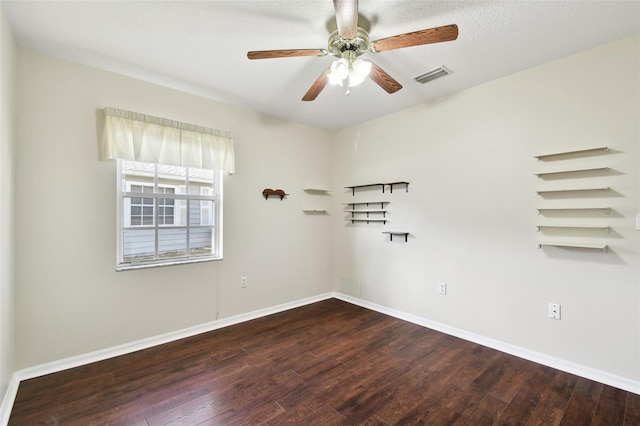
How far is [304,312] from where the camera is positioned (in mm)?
3783

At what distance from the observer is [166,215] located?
2.99 m

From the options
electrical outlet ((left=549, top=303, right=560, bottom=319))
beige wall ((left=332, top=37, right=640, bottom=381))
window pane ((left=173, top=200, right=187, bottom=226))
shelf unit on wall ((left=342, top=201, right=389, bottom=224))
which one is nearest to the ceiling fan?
beige wall ((left=332, top=37, right=640, bottom=381))

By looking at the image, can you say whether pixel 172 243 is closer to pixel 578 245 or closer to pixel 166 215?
pixel 166 215

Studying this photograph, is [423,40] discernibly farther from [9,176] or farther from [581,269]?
[9,176]

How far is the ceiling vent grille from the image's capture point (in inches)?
103

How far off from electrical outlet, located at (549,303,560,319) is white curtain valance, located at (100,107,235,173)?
3347mm

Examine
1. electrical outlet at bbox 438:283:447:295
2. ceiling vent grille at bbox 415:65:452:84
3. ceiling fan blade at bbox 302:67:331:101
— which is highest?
ceiling vent grille at bbox 415:65:452:84

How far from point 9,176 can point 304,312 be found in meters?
3.04

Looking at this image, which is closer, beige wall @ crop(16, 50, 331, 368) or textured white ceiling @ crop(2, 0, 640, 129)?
textured white ceiling @ crop(2, 0, 640, 129)

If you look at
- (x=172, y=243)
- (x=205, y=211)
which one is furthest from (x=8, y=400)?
(x=205, y=211)

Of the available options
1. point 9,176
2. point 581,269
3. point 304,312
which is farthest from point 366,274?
point 9,176

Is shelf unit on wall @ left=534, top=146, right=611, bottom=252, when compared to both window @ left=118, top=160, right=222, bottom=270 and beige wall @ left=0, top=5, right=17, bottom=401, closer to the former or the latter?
window @ left=118, top=160, right=222, bottom=270

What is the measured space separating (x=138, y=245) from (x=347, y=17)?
8.74 ft

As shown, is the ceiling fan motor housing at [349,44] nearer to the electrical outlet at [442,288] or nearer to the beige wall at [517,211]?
the beige wall at [517,211]
